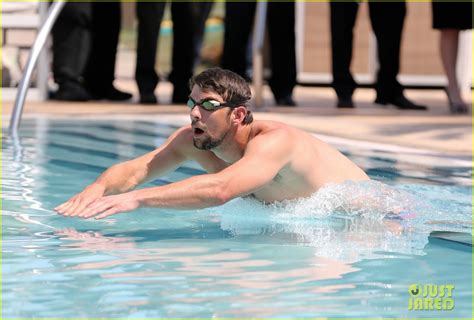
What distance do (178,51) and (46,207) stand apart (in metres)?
5.76

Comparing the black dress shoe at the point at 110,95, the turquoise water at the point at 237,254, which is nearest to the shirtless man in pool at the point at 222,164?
the turquoise water at the point at 237,254

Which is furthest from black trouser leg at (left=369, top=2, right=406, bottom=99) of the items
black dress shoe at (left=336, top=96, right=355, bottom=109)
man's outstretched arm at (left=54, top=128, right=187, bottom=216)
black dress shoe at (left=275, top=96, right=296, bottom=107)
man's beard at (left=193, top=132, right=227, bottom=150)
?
man's beard at (left=193, top=132, right=227, bottom=150)

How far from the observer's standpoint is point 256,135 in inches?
201

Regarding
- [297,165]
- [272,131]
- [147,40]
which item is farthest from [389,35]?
[272,131]

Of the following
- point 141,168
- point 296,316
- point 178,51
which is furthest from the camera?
point 178,51

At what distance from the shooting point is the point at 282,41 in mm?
11453

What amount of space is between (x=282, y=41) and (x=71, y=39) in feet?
6.56

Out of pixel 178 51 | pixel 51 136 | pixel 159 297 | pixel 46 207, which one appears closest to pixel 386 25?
pixel 178 51

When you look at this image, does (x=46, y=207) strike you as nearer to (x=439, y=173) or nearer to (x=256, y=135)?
(x=256, y=135)

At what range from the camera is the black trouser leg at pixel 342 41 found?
1117cm

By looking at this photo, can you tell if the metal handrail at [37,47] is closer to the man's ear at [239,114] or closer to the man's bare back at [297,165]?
the man's bare back at [297,165]

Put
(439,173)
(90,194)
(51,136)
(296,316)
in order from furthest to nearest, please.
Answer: (51,136)
(439,173)
(90,194)
(296,316)

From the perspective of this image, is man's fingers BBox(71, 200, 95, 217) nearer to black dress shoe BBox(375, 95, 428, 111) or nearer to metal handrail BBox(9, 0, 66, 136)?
metal handrail BBox(9, 0, 66, 136)

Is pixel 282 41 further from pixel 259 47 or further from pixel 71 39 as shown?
pixel 71 39
